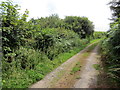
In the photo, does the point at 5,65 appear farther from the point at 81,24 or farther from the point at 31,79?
the point at 81,24

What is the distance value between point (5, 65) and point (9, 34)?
1609mm

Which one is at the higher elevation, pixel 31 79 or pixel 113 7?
pixel 113 7

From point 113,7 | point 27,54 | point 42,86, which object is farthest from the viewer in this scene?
point 113,7

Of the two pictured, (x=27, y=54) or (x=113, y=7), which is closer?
(x=27, y=54)

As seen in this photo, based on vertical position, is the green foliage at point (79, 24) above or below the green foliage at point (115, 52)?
above

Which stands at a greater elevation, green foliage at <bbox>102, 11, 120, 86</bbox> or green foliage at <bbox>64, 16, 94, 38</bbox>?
green foliage at <bbox>64, 16, 94, 38</bbox>

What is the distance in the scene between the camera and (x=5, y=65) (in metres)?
4.46

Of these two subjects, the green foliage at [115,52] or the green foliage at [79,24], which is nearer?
the green foliage at [115,52]

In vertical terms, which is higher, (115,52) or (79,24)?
(79,24)

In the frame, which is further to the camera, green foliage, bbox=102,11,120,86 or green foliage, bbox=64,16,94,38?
green foliage, bbox=64,16,94,38

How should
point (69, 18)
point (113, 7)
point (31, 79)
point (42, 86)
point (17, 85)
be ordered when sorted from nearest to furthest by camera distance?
point (17, 85)
point (42, 86)
point (31, 79)
point (113, 7)
point (69, 18)

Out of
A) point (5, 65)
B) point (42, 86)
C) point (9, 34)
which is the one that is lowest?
point (42, 86)

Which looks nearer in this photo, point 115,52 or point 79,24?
point 115,52

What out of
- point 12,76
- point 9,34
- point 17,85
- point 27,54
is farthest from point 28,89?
point 9,34
